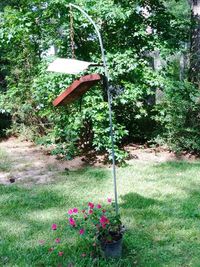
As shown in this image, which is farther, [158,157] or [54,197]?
[158,157]

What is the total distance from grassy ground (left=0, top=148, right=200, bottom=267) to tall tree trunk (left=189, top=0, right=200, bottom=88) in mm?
2002

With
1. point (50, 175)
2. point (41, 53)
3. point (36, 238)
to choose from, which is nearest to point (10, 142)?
point (41, 53)

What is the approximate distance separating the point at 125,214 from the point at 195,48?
15.2ft

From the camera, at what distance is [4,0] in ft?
33.7

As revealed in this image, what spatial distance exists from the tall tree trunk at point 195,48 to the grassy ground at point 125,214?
200 centimetres

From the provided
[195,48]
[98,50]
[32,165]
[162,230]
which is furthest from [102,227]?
[195,48]

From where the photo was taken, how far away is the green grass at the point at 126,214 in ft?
12.5

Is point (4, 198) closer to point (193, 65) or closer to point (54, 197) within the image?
point (54, 197)

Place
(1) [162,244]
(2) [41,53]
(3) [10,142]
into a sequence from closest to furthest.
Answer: (1) [162,244], (2) [41,53], (3) [10,142]

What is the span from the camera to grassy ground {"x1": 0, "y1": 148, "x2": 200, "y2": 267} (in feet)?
12.5

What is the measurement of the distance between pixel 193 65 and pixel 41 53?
3.33 metres

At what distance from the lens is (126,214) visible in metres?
4.86

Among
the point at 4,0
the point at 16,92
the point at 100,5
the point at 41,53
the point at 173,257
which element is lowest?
the point at 173,257

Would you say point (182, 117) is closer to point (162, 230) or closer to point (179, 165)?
point (179, 165)
